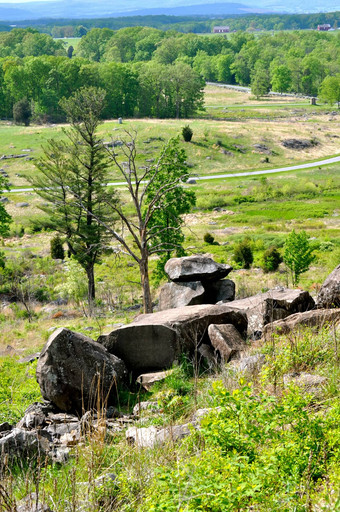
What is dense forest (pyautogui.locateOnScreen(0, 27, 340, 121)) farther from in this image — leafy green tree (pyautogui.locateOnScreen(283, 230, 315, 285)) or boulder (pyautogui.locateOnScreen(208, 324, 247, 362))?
boulder (pyautogui.locateOnScreen(208, 324, 247, 362))

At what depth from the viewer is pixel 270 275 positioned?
109 ft

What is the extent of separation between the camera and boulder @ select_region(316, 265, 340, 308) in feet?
40.6

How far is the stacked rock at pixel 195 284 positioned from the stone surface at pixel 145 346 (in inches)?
225

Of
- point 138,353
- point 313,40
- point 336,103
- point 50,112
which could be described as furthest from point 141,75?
point 313,40

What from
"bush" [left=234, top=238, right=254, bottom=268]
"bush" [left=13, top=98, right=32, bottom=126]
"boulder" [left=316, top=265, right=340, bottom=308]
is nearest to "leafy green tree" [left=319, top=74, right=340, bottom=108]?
"bush" [left=13, top=98, right=32, bottom=126]

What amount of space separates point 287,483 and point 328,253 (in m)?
33.1

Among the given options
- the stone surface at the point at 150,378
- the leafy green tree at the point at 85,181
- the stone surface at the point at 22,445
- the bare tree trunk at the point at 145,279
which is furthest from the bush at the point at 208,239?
the stone surface at the point at 22,445

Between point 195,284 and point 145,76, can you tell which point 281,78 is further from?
point 195,284

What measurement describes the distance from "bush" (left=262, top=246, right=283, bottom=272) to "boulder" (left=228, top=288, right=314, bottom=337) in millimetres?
20430

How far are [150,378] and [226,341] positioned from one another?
5.68 feet

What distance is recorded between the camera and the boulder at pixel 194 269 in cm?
1833

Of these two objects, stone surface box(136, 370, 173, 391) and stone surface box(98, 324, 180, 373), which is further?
stone surface box(98, 324, 180, 373)

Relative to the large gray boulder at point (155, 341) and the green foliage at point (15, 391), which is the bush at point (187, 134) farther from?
the large gray boulder at point (155, 341)

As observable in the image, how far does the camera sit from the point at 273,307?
1281 centimetres
